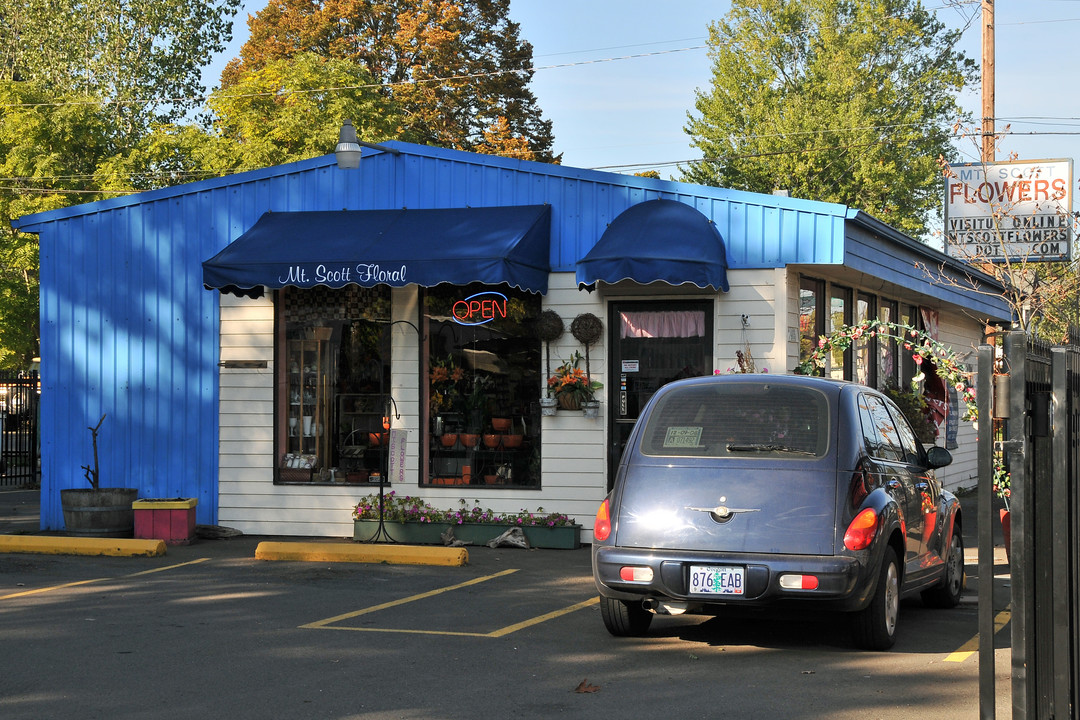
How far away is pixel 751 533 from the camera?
7211 mm

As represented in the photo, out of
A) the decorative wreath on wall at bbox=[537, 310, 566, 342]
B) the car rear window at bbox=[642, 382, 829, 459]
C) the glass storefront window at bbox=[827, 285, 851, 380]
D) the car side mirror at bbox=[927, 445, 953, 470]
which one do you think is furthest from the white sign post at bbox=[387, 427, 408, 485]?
the car side mirror at bbox=[927, 445, 953, 470]

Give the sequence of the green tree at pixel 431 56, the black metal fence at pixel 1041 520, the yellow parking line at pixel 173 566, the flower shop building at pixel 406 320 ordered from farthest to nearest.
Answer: the green tree at pixel 431 56
the flower shop building at pixel 406 320
the yellow parking line at pixel 173 566
the black metal fence at pixel 1041 520

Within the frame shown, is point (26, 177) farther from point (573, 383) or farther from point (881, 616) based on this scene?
point (881, 616)

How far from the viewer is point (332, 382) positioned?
14.2 m

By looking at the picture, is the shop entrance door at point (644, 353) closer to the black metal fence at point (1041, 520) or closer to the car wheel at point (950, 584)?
the car wheel at point (950, 584)

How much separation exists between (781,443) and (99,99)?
31.5 m

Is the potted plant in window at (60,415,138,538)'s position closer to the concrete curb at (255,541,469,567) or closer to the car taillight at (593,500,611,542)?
the concrete curb at (255,541,469,567)

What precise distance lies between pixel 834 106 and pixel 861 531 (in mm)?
36824

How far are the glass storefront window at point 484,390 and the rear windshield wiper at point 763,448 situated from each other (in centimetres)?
599

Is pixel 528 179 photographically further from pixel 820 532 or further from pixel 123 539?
pixel 820 532

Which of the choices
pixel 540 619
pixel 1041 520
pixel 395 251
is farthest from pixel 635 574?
pixel 395 251

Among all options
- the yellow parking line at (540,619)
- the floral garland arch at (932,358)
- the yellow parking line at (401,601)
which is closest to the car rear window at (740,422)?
the yellow parking line at (540,619)

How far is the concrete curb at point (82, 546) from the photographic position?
1241 cm

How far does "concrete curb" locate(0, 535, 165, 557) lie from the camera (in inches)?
488
